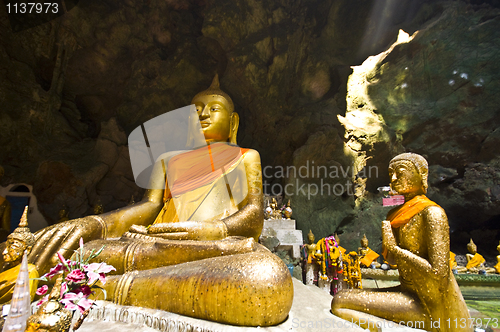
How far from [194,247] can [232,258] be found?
323mm

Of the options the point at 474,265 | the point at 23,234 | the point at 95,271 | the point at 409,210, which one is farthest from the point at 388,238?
the point at 474,265

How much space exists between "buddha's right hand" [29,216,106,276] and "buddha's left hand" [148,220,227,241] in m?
0.50

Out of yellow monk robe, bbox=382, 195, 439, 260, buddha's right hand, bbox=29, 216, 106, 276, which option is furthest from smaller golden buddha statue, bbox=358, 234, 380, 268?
buddha's right hand, bbox=29, 216, 106, 276

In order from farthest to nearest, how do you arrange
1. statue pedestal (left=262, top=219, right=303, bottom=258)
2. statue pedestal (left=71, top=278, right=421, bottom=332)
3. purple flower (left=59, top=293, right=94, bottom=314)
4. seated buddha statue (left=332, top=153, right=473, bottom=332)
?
statue pedestal (left=262, top=219, right=303, bottom=258)
seated buddha statue (left=332, top=153, right=473, bottom=332)
statue pedestal (left=71, top=278, right=421, bottom=332)
purple flower (left=59, top=293, right=94, bottom=314)

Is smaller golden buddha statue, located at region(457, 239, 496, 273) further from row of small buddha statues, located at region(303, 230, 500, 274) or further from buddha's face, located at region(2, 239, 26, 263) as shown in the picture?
buddha's face, located at region(2, 239, 26, 263)

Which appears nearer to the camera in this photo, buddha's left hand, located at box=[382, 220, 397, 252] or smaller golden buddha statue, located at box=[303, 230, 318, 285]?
buddha's left hand, located at box=[382, 220, 397, 252]

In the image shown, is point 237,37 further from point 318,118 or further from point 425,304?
point 425,304

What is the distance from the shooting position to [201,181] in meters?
2.62

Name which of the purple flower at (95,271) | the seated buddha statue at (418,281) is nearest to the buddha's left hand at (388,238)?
the seated buddha statue at (418,281)

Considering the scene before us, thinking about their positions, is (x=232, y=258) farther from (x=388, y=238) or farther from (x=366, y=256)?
(x=366, y=256)

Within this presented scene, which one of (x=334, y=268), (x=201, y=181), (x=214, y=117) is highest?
(x=214, y=117)

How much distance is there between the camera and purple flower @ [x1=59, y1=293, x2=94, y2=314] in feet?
3.22

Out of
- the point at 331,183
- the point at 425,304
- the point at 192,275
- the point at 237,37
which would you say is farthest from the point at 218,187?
the point at 237,37

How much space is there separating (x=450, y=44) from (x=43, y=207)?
10858 millimetres
